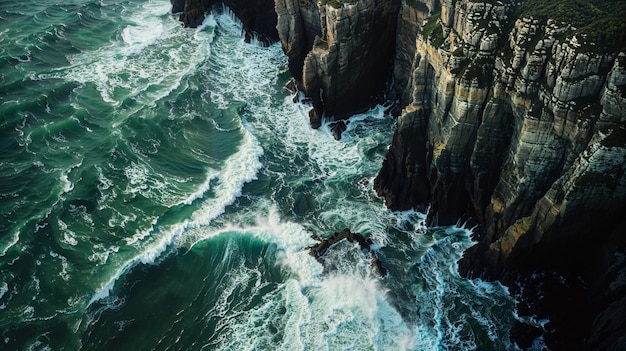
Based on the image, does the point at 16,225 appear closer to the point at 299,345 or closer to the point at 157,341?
the point at 157,341

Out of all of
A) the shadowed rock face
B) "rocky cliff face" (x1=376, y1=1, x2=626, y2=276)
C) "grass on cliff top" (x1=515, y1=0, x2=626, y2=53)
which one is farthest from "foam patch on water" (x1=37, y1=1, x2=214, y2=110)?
"grass on cliff top" (x1=515, y1=0, x2=626, y2=53)

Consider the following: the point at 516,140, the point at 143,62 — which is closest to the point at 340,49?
the point at 516,140

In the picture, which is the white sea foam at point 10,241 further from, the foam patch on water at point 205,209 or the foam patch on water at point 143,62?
the foam patch on water at point 143,62

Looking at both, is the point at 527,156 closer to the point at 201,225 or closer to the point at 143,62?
the point at 201,225

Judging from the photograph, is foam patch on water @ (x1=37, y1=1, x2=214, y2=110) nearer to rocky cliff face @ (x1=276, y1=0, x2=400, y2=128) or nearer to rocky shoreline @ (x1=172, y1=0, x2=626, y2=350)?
rocky cliff face @ (x1=276, y1=0, x2=400, y2=128)

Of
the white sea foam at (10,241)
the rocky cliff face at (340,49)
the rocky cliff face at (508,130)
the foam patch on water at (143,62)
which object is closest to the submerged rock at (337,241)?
the rocky cliff face at (508,130)

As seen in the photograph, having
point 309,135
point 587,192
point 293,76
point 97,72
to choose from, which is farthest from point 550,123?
point 97,72
